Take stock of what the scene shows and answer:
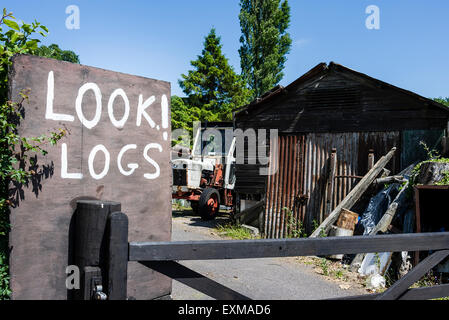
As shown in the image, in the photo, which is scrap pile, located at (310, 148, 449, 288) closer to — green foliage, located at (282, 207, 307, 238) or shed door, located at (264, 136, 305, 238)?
green foliage, located at (282, 207, 307, 238)

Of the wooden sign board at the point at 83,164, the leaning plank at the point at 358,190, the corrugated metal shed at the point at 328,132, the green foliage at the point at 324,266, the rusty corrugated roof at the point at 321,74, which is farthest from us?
the corrugated metal shed at the point at 328,132

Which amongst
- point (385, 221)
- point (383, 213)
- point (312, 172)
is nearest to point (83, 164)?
point (385, 221)

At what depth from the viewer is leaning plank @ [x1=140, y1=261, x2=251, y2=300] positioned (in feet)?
6.92

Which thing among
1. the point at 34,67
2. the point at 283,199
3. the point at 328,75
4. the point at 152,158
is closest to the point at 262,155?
the point at 283,199

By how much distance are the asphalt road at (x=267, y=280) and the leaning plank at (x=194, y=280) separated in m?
3.55

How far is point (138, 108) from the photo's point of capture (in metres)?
2.77

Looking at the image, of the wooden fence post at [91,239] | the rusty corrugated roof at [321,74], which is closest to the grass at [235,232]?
the rusty corrugated roof at [321,74]

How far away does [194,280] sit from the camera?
2148mm

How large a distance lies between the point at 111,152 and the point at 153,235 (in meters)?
0.72

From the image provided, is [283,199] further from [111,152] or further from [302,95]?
[111,152]

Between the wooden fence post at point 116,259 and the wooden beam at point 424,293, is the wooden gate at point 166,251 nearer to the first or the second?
the wooden fence post at point 116,259

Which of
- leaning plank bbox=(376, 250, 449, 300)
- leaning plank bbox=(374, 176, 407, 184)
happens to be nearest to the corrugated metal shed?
leaning plank bbox=(374, 176, 407, 184)

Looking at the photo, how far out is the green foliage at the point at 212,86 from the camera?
2863 cm

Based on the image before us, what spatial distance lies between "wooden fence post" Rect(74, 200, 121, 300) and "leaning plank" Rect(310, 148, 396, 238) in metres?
7.21
